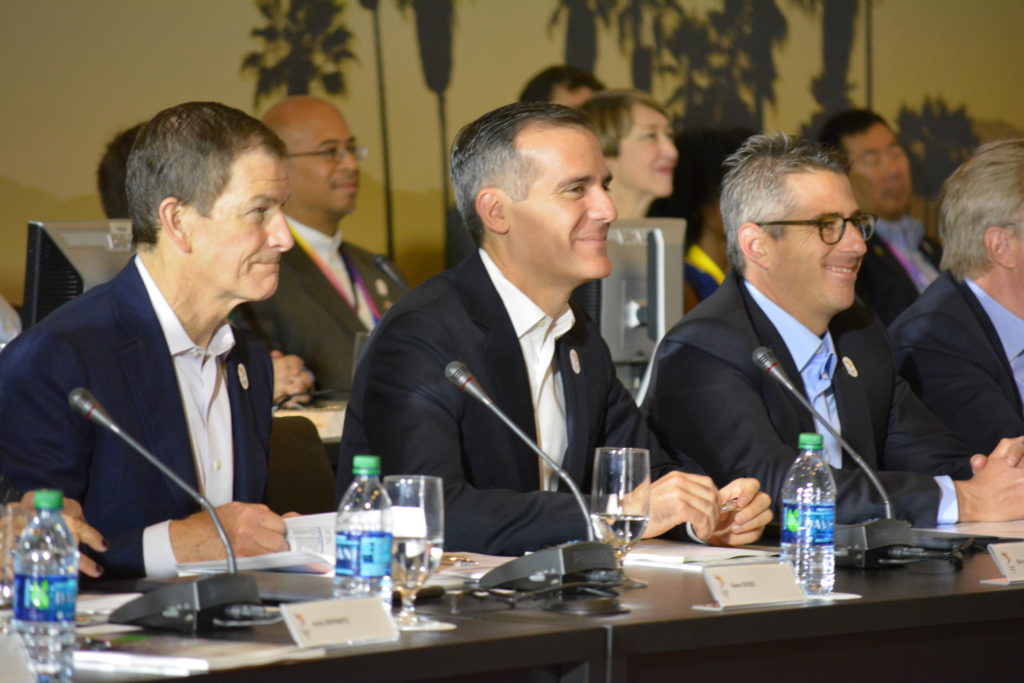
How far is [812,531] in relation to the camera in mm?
2084

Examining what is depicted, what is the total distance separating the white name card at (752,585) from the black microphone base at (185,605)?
1.85 feet

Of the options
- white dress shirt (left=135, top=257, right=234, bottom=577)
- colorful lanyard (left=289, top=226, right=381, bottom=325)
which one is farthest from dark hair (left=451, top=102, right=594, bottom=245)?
colorful lanyard (left=289, top=226, right=381, bottom=325)

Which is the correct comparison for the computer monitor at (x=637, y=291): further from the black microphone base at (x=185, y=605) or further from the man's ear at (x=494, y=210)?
the black microphone base at (x=185, y=605)

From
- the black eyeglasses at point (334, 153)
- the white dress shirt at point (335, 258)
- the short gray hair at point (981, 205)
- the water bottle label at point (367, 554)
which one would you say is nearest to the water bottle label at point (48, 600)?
the water bottle label at point (367, 554)

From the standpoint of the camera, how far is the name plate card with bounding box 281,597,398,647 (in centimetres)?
150

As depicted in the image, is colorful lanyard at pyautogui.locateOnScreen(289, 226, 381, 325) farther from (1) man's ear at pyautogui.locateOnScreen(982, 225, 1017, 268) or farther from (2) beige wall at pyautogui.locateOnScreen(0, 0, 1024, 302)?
(1) man's ear at pyautogui.locateOnScreen(982, 225, 1017, 268)

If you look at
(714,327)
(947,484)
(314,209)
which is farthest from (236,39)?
(947,484)

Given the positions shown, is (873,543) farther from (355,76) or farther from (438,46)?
(438,46)

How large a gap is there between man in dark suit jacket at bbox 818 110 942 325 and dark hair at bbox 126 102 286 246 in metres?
3.68

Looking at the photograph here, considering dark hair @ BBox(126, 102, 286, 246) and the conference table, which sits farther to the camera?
dark hair @ BBox(126, 102, 286, 246)

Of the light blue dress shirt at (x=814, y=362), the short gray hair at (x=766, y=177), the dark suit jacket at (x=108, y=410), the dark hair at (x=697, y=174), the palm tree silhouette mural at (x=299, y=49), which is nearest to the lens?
the dark suit jacket at (x=108, y=410)

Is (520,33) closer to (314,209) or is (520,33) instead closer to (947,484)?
(314,209)

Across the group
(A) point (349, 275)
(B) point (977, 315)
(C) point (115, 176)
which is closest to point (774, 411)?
(B) point (977, 315)

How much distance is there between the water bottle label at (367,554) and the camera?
1.71 metres
